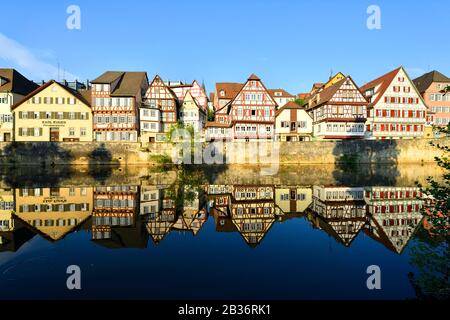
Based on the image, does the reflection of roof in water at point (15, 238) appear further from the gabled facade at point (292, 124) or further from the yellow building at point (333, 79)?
the yellow building at point (333, 79)

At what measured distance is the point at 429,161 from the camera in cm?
4688

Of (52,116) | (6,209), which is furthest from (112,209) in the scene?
(52,116)

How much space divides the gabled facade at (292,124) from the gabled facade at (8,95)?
147 feet

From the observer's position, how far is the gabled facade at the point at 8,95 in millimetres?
48938

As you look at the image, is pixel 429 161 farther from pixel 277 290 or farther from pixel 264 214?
pixel 277 290

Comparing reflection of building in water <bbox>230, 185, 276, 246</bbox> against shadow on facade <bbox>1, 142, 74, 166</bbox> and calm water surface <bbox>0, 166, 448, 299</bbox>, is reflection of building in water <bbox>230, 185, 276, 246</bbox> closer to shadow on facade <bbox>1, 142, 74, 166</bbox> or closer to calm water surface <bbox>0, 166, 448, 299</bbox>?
calm water surface <bbox>0, 166, 448, 299</bbox>

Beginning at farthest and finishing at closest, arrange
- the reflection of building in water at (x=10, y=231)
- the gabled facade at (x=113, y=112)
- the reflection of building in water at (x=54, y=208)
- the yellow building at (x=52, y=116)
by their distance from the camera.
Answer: the gabled facade at (x=113, y=112) → the yellow building at (x=52, y=116) → the reflection of building in water at (x=54, y=208) → the reflection of building in water at (x=10, y=231)

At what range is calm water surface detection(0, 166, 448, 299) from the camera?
8.14 meters

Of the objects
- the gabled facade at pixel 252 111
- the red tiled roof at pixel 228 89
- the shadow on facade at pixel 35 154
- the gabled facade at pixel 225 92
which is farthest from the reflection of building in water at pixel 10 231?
the red tiled roof at pixel 228 89

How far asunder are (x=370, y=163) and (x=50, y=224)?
4543cm

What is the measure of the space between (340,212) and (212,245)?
27.6 ft

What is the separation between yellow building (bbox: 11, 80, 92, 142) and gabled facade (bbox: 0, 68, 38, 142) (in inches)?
68.9

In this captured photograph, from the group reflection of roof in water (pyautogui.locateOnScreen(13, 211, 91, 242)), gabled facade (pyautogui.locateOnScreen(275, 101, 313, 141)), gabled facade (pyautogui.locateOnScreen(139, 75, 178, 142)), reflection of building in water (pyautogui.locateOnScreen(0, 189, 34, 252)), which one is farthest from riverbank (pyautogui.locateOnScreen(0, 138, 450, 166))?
reflection of roof in water (pyautogui.locateOnScreen(13, 211, 91, 242))
